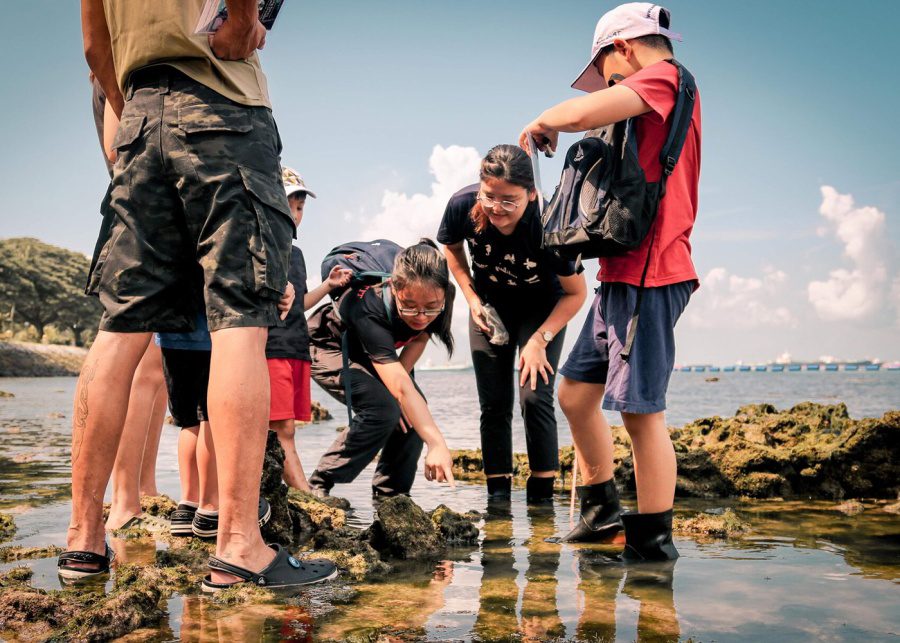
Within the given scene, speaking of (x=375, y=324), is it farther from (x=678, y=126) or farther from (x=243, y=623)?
(x=243, y=623)

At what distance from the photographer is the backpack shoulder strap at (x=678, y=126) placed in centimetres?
323

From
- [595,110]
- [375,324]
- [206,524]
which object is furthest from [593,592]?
[375,324]

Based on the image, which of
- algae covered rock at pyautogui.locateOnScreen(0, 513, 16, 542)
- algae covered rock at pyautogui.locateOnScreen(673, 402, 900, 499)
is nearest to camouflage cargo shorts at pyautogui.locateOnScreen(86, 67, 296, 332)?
algae covered rock at pyautogui.locateOnScreen(0, 513, 16, 542)

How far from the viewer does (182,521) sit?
3.67 meters

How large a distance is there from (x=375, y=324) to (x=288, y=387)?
0.85 m

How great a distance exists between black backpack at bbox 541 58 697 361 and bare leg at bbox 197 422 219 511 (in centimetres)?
177

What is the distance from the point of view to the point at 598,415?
3771 millimetres

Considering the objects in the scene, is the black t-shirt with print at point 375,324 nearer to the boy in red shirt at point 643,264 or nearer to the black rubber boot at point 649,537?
the boy in red shirt at point 643,264

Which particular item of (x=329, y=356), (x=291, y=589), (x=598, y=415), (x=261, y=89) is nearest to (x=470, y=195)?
(x=329, y=356)

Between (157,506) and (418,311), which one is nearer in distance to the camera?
(157,506)

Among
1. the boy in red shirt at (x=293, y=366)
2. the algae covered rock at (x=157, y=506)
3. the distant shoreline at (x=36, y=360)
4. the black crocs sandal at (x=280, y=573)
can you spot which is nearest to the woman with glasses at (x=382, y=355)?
the boy in red shirt at (x=293, y=366)

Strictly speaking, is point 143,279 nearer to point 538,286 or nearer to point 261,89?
point 261,89

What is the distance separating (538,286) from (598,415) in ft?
4.70

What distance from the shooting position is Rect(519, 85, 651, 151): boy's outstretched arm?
10.1 feet
